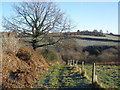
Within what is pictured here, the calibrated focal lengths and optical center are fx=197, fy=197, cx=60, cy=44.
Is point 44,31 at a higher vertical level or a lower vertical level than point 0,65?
higher

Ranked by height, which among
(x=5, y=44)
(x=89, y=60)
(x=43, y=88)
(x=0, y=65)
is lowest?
(x=89, y=60)

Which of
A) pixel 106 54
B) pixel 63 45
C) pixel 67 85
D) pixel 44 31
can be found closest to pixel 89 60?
pixel 106 54

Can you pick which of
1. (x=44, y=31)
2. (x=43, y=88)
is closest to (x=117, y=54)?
(x=44, y=31)

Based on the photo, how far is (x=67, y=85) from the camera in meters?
9.09

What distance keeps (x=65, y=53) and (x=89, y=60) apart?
4056 mm

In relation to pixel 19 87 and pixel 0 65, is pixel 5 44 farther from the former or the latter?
pixel 19 87

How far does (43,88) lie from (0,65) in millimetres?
2547

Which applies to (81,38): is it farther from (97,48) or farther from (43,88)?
(43,88)

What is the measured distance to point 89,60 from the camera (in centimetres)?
2981

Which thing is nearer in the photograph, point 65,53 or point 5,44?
point 5,44

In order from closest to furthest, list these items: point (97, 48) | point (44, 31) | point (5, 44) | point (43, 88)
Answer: point (43, 88) → point (5, 44) → point (44, 31) → point (97, 48)

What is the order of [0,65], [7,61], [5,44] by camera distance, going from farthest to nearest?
[5,44] < [7,61] < [0,65]

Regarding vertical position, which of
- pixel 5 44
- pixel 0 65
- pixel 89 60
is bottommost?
pixel 89 60

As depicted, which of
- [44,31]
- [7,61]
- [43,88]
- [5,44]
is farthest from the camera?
[44,31]
